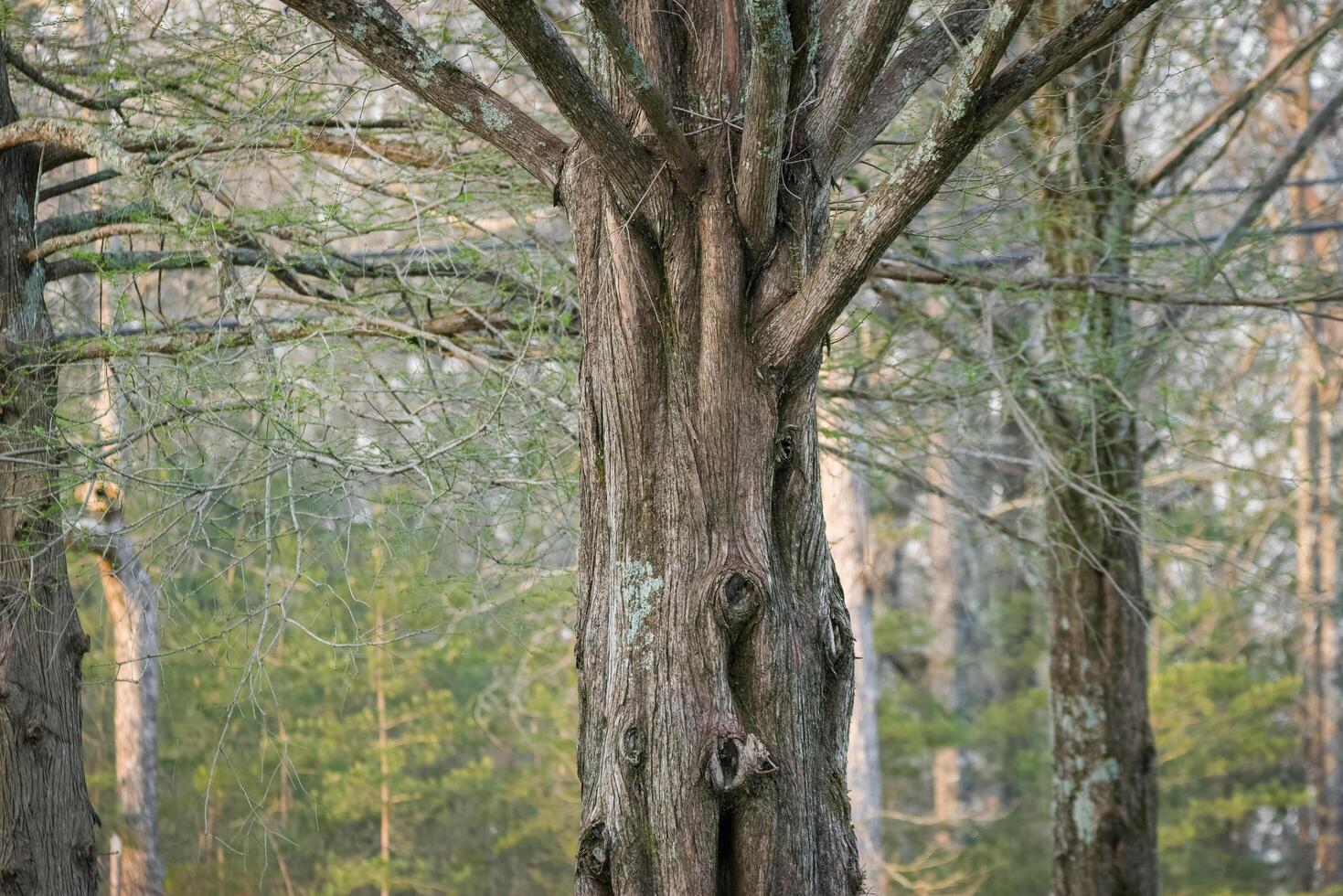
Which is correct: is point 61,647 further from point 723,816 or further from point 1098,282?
point 1098,282

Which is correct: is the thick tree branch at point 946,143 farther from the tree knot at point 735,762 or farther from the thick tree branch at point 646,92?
the tree knot at point 735,762

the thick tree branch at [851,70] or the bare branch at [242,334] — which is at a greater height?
the thick tree branch at [851,70]

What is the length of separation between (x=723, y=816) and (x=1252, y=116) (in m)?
10.4

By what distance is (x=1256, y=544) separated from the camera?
13.7 meters

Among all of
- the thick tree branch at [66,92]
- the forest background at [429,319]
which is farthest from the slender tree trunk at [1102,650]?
the thick tree branch at [66,92]

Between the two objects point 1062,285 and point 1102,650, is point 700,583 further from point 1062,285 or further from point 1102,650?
point 1102,650

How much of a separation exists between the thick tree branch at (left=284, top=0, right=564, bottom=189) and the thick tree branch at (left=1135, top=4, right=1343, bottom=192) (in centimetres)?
432

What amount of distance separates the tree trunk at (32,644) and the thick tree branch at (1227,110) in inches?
223

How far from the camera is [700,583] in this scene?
2.83 metres

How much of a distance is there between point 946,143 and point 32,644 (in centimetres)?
434

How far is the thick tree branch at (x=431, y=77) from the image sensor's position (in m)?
2.68

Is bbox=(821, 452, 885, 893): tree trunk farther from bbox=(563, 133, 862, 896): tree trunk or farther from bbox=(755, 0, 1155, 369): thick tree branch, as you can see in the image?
bbox=(755, 0, 1155, 369): thick tree branch

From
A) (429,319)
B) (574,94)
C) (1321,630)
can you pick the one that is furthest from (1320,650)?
(574,94)

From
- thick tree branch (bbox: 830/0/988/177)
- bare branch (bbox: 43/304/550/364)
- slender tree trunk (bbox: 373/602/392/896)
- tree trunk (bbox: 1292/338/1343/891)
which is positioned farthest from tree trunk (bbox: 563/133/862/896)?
tree trunk (bbox: 1292/338/1343/891)
